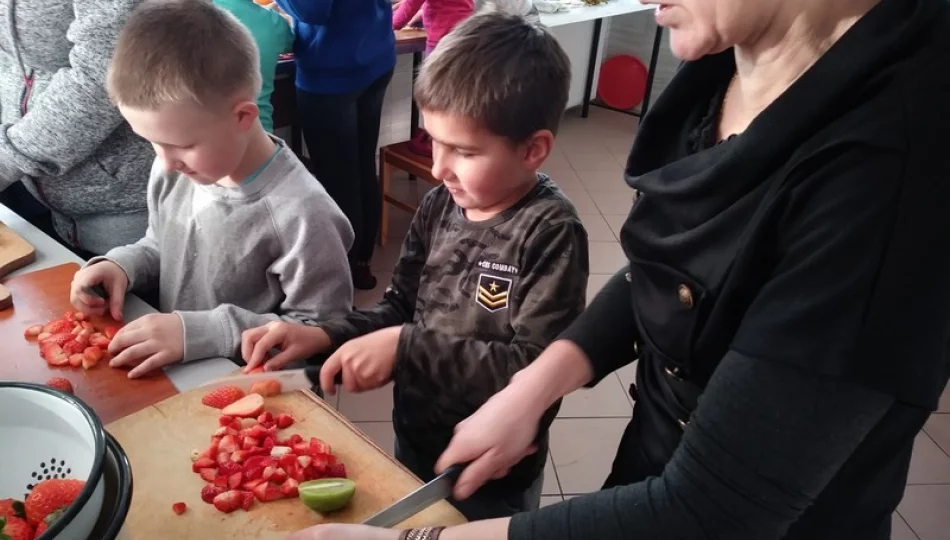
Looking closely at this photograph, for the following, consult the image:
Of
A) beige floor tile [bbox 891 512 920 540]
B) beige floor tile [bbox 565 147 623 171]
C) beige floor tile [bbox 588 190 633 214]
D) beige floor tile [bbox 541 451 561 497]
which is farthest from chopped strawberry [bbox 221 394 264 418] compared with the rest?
beige floor tile [bbox 565 147 623 171]

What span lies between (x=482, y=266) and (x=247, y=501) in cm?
48

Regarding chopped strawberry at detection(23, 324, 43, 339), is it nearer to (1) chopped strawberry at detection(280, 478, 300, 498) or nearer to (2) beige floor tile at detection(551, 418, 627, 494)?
(1) chopped strawberry at detection(280, 478, 300, 498)

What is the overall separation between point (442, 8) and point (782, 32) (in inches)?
95.0

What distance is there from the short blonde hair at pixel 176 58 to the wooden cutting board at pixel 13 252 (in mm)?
307

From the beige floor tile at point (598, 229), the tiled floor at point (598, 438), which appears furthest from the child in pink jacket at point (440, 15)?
the beige floor tile at point (598, 229)

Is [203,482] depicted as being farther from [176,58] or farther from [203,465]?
[176,58]

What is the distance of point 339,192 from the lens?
2.51 meters

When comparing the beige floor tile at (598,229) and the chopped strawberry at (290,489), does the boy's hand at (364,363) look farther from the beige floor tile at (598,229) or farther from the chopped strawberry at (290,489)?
the beige floor tile at (598,229)

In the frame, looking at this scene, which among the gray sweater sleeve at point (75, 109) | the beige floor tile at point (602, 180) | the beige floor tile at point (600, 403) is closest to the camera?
the gray sweater sleeve at point (75, 109)

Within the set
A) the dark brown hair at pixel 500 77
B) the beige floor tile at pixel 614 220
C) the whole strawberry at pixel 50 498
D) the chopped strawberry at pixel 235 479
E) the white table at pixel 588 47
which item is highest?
the dark brown hair at pixel 500 77

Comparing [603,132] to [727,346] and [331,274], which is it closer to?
[331,274]

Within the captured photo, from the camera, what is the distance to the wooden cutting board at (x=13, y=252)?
3.73 feet

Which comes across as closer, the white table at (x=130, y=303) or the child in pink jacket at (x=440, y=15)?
the white table at (x=130, y=303)

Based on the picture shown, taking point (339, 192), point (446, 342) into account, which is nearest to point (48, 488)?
point (446, 342)
